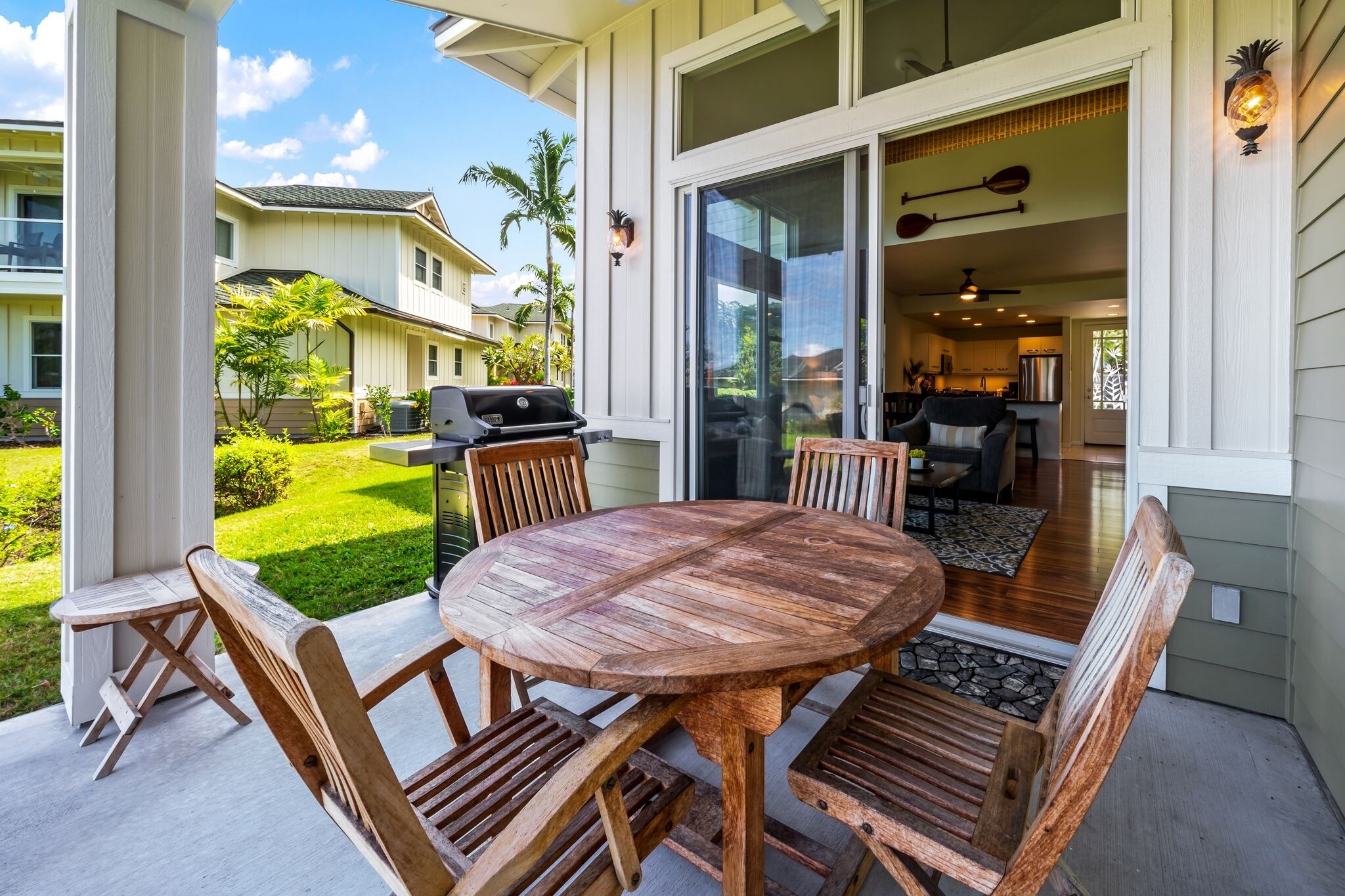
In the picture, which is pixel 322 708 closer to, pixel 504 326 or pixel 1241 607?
pixel 1241 607

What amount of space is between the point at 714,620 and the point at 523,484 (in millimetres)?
1180

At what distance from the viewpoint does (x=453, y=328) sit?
1343 cm

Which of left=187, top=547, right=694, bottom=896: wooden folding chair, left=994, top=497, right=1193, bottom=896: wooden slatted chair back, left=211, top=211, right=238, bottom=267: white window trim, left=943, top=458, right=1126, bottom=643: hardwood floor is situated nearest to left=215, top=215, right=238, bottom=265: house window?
left=211, top=211, right=238, bottom=267: white window trim

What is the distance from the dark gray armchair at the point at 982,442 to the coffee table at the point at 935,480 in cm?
18

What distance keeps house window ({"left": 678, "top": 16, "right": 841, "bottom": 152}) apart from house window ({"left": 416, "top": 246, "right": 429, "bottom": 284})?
10.8 m

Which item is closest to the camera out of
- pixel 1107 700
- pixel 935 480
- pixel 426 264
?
pixel 1107 700

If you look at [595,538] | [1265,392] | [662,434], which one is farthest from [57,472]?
[1265,392]

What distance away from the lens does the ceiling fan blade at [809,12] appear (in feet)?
7.70

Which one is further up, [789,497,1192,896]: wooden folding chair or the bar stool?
the bar stool

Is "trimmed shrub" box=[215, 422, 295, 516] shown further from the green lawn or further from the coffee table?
the coffee table

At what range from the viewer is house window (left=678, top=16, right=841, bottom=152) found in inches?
115

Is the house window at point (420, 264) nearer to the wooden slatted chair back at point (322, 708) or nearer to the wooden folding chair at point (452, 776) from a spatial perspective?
the wooden folding chair at point (452, 776)

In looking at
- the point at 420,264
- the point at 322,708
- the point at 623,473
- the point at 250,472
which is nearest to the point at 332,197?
the point at 420,264

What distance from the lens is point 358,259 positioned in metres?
11.6
